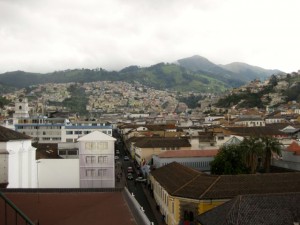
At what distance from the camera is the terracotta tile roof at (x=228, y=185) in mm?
25844

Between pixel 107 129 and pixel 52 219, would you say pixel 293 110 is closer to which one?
pixel 107 129

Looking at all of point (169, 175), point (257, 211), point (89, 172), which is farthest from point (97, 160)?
point (257, 211)

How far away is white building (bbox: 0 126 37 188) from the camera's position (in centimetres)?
2105

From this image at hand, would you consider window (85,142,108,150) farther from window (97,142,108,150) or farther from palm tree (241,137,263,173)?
palm tree (241,137,263,173)

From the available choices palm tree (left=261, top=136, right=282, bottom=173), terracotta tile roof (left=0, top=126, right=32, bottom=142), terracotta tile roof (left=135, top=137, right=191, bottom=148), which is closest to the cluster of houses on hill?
terracotta tile roof (left=0, top=126, right=32, bottom=142)

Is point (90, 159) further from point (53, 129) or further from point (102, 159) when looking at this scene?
point (53, 129)

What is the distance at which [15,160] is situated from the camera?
22984 mm

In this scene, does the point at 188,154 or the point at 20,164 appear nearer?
the point at 20,164

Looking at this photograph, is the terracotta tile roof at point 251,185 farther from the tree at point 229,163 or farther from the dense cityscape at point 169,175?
the tree at point 229,163

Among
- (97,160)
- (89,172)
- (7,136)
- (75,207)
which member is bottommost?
(89,172)

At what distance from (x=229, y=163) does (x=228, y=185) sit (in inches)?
370

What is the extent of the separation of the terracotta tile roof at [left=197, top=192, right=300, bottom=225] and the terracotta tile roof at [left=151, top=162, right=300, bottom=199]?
3.59m

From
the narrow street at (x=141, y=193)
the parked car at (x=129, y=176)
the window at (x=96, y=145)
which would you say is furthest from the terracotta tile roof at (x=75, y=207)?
the parked car at (x=129, y=176)

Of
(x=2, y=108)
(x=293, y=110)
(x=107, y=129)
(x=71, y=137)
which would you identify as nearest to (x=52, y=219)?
(x=107, y=129)
